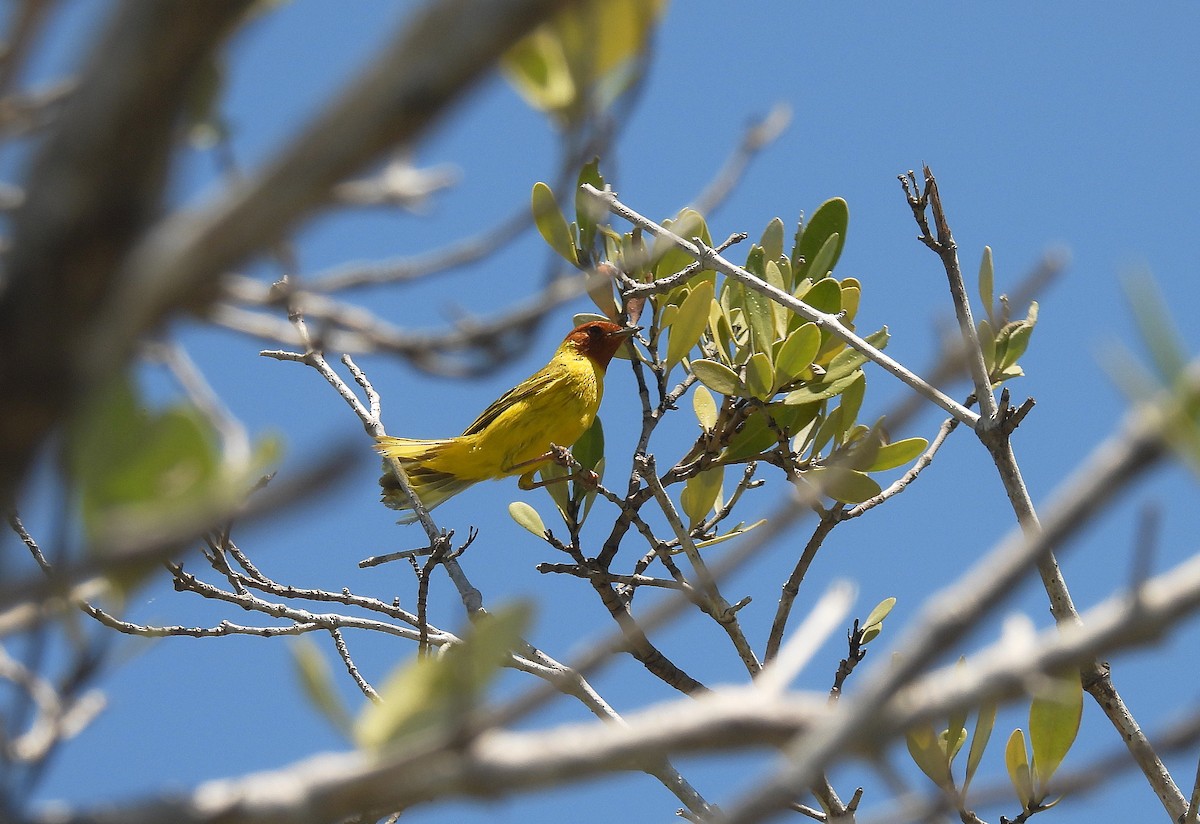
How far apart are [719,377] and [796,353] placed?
10.3 inches

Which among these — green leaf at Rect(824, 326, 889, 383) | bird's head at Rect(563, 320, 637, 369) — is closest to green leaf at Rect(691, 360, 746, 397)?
green leaf at Rect(824, 326, 889, 383)

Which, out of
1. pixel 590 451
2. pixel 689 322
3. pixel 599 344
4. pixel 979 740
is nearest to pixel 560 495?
pixel 590 451

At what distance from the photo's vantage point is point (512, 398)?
6391 mm

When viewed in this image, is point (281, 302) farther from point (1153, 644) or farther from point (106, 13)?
point (1153, 644)

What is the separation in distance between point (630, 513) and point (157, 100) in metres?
3.17

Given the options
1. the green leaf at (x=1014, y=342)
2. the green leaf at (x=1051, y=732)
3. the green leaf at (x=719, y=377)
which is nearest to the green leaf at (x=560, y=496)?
the green leaf at (x=719, y=377)

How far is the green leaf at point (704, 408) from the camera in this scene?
4.02 m

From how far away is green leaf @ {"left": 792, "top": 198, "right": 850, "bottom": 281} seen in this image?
160 inches

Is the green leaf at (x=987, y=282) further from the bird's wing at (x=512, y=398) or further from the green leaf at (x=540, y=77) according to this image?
the bird's wing at (x=512, y=398)

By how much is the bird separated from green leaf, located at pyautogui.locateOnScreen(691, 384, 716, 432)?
5.47 feet

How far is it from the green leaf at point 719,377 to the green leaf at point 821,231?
62 cm

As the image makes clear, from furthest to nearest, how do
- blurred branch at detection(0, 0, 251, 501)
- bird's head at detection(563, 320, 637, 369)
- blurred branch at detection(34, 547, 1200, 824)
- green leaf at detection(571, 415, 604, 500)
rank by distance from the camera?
bird's head at detection(563, 320, 637, 369) < green leaf at detection(571, 415, 604, 500) < blurred branch at detection(34, 547, 1200, 824) < blurred branch at detection(0, 0, 251, 501)

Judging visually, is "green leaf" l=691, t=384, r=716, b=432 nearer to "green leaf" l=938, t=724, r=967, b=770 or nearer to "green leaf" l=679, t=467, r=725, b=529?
"green leaf" l=679, t=467, r=725, b=529

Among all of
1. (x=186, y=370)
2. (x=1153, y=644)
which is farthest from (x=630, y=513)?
(x=1153, y=644)
